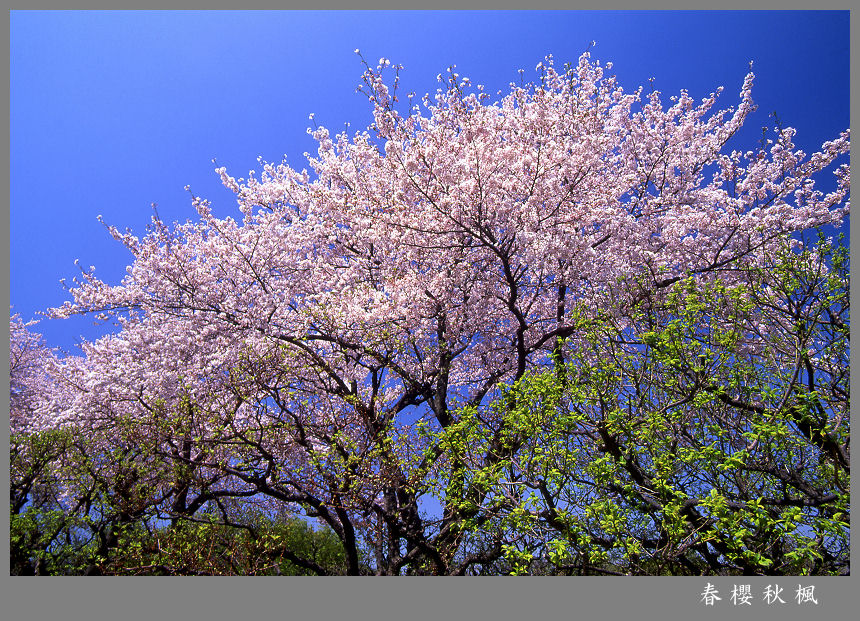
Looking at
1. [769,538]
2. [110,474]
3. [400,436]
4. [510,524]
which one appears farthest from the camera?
[110,474]

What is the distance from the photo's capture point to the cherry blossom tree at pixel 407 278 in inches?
354

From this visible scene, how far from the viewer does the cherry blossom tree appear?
900 cm

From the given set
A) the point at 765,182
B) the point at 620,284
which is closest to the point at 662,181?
the point at 765,182

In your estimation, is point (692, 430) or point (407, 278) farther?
point (407, 278)

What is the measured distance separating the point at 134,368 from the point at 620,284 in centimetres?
1125

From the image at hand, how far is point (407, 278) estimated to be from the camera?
10.5 m

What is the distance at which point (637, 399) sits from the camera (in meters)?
6.38

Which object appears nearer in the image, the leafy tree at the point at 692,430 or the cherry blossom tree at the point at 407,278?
the leafy tree at the point at 692,430

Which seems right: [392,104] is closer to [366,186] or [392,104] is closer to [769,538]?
[366,186]

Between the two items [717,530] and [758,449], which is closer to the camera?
[717,530]

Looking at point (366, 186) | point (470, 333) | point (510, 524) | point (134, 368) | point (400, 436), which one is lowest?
point (510, 524)

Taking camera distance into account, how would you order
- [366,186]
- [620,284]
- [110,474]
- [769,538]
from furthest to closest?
[366,186] < [110,474] < [620,284] < [769,538]

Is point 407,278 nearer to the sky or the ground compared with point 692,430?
nearer to the sky

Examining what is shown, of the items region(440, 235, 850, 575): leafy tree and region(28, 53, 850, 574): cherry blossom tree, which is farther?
region(28, 53, 850, 574): cherry blossom tree
